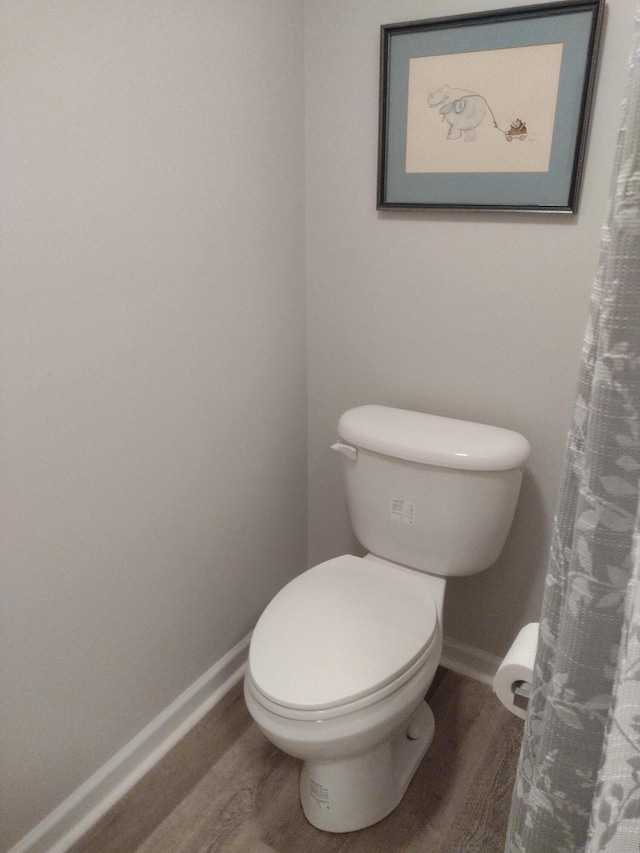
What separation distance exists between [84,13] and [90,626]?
114cm

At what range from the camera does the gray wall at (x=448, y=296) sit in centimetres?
133

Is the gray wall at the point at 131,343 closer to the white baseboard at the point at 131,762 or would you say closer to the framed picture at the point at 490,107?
the white baseboard at the point at 131,762

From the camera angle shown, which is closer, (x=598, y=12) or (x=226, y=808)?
(x=598, y=12)

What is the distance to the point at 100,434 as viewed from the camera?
1.16m

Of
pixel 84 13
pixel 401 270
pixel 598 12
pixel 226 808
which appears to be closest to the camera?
pixel 84 13

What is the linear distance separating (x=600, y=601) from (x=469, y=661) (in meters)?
1.45

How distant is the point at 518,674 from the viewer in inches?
26.7

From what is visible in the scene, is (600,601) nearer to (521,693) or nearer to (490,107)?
(521,693)

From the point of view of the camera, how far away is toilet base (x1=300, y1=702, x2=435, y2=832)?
128 centimetres

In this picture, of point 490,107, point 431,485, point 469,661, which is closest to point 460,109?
point 490,107

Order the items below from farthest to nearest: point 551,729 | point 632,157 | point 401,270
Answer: point 401,270
point 551,729
point 632,157

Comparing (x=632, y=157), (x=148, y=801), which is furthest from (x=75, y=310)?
(x=148, y=801)

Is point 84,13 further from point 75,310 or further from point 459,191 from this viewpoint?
point 459,191

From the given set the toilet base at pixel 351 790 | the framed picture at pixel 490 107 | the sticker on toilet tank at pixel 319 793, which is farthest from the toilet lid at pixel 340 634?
the framed picture at pixel 490 107
